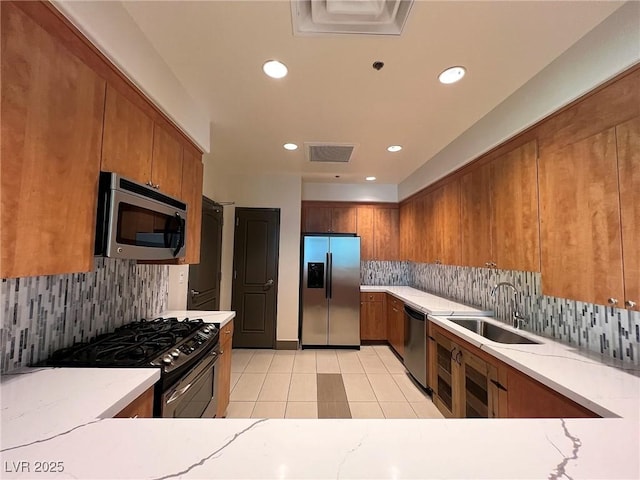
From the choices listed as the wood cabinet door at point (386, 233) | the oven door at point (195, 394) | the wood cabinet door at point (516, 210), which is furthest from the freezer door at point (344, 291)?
the oven door at point (195, 394)

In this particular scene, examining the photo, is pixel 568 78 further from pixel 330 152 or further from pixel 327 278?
pixel 327 278

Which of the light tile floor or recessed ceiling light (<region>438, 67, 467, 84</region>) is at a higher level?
recessed ceiling light (<region>438, 67, 467, 84</region>)

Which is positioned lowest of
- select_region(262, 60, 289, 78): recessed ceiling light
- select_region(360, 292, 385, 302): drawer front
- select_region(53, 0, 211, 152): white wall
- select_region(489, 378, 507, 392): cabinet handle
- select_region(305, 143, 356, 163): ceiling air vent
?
select_region(489, 378, 507, 392): cabinet handle

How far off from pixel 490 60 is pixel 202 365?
266cm

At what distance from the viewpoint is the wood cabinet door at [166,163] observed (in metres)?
1.72

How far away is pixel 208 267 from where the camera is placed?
362 cm

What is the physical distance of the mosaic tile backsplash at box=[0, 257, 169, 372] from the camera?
47.1 inches

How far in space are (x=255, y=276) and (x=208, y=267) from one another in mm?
853

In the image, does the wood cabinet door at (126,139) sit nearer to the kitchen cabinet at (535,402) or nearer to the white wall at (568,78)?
the kitchen cabinet at (535,402)

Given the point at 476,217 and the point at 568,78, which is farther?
the point at 476,217

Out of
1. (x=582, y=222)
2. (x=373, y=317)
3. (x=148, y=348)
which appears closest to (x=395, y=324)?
(x=373, y=317)

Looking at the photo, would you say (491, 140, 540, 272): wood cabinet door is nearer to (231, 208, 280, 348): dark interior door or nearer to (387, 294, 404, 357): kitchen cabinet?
(387, 294, 404, 357): kitchen cabinet

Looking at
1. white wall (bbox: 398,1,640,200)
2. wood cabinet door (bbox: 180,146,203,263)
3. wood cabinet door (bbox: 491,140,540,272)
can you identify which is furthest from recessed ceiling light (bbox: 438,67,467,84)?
wood cabinet door (bbox: 180,146,203,263)

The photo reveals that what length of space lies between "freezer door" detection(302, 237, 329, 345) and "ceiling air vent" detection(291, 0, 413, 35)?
10.1ft
